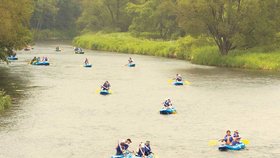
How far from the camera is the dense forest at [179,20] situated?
84.6m

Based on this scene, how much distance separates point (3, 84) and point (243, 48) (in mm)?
42894

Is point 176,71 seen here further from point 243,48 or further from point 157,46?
point 157,46

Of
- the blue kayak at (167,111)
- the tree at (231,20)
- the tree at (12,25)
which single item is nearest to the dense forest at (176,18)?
the tree at (231,20)

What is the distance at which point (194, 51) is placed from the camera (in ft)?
314

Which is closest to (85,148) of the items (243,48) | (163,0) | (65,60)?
(243,48)

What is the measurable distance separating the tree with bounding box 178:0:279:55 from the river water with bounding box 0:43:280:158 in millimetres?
9064

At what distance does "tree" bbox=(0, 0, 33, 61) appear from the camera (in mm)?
56219

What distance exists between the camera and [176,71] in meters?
80.1

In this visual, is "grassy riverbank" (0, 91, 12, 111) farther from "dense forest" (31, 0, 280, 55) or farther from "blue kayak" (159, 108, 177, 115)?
"dense forest" (31, 0, 280, 55)

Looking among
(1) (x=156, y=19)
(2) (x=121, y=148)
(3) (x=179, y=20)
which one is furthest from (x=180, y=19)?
(2) (x=121, y=148)

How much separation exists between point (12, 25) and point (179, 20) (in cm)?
3742

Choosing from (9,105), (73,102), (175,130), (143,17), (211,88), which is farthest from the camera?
(143,17)

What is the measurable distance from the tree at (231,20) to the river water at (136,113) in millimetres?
9064

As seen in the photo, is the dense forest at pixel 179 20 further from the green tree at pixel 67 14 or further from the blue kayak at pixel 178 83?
the blue kayak at pixel 178 83
